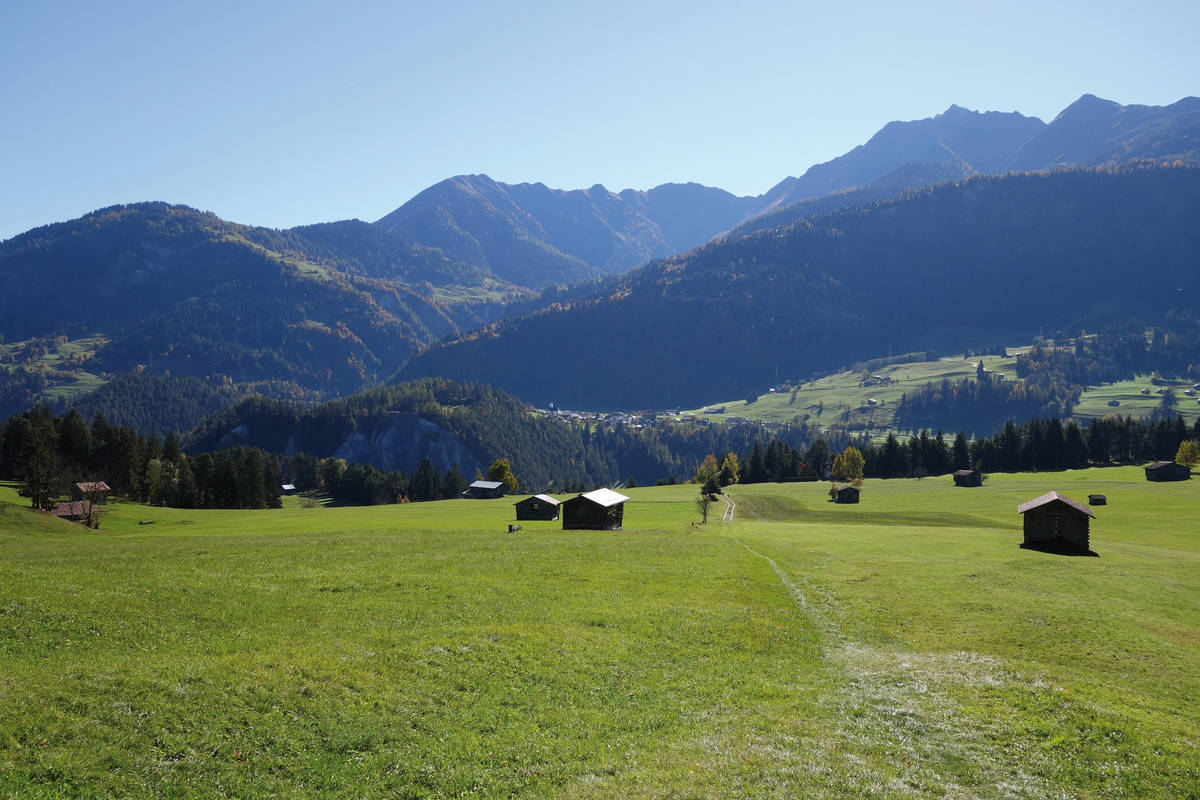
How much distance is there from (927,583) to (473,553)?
31.4 meters

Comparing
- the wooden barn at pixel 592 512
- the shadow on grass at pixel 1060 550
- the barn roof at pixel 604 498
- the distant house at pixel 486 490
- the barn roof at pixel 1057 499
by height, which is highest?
the barn roof at pixel 1057 499

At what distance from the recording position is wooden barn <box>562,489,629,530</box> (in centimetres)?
8188

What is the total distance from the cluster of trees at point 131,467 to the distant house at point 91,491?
1366 centimetres

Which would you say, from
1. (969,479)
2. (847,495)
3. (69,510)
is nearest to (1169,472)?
(969,479)

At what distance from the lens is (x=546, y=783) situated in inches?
635

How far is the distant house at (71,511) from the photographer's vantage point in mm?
78312

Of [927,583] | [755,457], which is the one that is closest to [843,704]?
[927,583]

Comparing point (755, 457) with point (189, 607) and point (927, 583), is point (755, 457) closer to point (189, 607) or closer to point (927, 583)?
point (927, 583)

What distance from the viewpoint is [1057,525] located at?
2516 inches

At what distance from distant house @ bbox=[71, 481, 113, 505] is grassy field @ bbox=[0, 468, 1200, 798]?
41359 millimetres

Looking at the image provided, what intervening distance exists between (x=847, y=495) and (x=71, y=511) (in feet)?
379

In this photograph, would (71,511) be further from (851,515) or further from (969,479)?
(969,479)

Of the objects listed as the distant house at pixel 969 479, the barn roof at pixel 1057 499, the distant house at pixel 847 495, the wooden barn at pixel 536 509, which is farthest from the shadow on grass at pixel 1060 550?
the distant house at pixel 969 479

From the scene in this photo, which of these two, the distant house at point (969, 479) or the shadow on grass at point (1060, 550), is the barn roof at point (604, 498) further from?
the distant house at point (969, 479)
